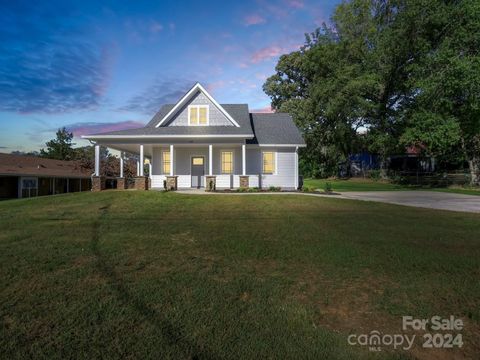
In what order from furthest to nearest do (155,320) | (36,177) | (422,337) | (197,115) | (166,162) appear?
(36,177) < (197,115) < (166,162) < (155,320) < (422,337)

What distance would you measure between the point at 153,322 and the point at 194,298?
69 cm

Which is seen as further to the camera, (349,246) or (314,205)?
(314,205)

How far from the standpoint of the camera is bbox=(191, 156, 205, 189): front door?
21250 millimetres

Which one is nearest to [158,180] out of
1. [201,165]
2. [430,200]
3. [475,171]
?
[201,165]

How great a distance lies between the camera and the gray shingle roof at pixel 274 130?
20.9 metres

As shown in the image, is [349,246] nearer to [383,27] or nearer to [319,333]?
[319,333]

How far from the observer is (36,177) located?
1428 inches

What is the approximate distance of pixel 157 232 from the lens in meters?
7.65

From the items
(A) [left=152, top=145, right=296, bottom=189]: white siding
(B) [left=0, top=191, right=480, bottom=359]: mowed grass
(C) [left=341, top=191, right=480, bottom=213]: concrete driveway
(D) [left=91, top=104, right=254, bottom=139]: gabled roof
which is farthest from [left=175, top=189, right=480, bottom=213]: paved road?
(B) [left=0, top=191, right=480, bottom=359]: mowed grass

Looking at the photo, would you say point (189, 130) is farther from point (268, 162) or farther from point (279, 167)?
point (279, 167)

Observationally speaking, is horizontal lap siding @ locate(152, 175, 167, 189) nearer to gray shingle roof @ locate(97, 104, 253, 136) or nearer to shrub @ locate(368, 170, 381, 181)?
gray shingle roof @ locate(97, 104, 253, 136)

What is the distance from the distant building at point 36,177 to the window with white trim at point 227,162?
2471cm

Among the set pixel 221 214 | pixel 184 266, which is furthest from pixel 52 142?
pixel 184 266

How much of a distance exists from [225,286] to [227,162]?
1674cm
